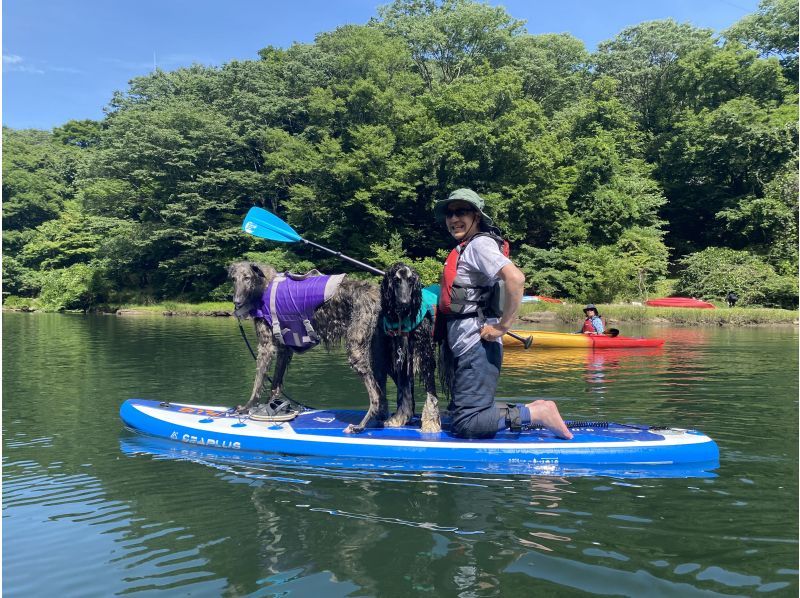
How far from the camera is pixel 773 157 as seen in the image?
34.3 meters

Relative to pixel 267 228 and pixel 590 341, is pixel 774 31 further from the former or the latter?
pixel 267 228

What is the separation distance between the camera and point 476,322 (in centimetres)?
528

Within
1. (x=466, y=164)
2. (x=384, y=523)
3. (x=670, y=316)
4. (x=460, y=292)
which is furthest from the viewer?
(x=466, y=164)

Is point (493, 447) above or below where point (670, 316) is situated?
below

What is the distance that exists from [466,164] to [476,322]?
3097 cm

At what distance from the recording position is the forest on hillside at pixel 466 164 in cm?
3431

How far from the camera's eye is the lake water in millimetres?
3412

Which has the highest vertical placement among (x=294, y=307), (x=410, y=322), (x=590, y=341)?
(x=294, y=307)

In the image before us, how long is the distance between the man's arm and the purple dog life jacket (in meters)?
1.94

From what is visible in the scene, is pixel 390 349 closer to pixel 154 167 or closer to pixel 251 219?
pixel 251 219

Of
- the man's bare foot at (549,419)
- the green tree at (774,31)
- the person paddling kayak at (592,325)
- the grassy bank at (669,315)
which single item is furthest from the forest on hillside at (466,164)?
the man's bare foot at (549,419)

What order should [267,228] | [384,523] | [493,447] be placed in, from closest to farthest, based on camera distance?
[384,523]
[493,447]
[267,228]

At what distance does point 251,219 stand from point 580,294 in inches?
1090

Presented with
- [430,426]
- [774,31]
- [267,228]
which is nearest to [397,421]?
[430,426]
